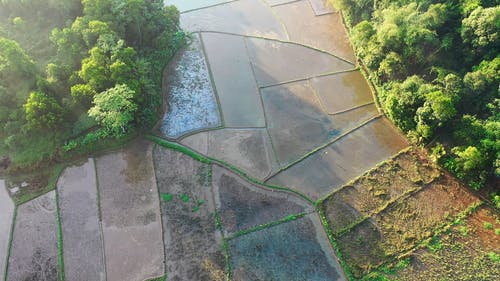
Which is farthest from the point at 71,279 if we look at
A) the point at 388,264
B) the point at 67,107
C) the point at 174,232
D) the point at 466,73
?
the point at 466,73

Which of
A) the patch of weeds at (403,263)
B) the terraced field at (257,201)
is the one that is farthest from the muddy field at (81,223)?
the patch of weeds at (403,263)

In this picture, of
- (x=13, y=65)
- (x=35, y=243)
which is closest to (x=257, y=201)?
(x=35, y=243)

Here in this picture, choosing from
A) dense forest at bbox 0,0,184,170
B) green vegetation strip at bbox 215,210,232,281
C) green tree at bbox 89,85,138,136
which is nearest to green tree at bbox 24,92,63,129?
dense forest at bbox 0,0,184,170

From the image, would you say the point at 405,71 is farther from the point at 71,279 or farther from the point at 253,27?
the point at 71,279

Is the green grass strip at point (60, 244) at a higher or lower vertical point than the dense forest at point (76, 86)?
lower

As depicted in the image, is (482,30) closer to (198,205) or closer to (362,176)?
(362,176)

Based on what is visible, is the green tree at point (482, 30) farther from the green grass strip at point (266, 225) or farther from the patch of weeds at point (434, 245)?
the green grass strip at point (266, 225)

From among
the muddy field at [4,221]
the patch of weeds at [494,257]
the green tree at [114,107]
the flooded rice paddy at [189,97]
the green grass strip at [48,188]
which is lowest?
the patch of weeds at [494,257]
